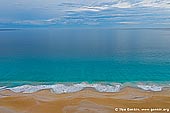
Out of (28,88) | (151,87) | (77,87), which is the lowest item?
(151,87)

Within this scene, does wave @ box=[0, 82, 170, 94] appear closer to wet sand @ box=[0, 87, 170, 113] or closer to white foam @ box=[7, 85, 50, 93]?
white foam @ box=[7, 85, 50, 93]

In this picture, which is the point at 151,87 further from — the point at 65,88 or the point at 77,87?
the point at 65,88

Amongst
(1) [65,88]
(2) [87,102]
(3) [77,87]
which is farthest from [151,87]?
(1) [65,88]

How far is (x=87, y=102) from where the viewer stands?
11016 millimetres

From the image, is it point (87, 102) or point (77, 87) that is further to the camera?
point (77, 87)

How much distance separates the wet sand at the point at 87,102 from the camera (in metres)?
10.2

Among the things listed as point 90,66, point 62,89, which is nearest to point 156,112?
point 62,89

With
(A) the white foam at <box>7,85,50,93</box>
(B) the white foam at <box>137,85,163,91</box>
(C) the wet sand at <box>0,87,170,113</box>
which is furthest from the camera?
(A) the white foam at <box>7,85,50,93</box>

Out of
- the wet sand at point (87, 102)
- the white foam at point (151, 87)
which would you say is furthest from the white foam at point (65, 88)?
the white foam at point (151, 87)

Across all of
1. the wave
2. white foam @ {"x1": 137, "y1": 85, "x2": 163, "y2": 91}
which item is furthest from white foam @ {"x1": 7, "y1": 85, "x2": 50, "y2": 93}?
white foam @ {"x1": 137, "y1": 85, "x2": 163, "y2": 91}

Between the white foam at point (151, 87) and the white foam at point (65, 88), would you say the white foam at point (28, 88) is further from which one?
the white foam at point (151, 87)

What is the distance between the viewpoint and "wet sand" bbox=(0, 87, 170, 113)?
401 inches

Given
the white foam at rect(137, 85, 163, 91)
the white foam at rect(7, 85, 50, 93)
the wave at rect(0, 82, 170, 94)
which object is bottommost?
the white foam at rect(137, 85, 163, 91)

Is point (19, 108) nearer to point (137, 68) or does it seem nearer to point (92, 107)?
point (92, 107)
